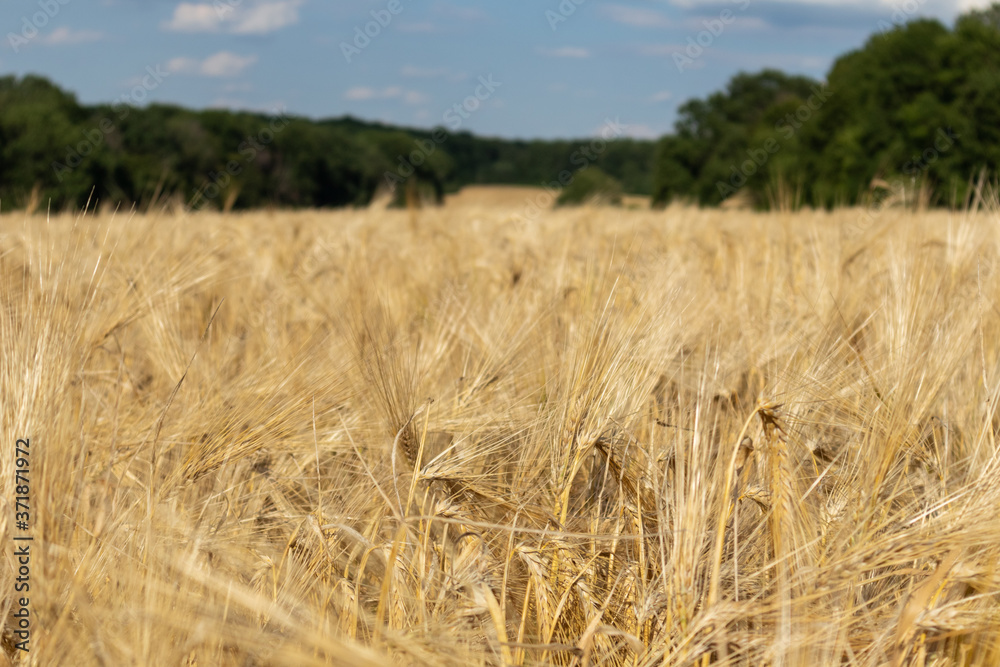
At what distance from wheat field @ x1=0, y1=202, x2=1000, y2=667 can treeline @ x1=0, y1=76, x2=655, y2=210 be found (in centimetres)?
360

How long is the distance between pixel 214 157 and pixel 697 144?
914 inches

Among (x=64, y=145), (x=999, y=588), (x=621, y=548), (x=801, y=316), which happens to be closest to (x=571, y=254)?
(x=801, y=316)

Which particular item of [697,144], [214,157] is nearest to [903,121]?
[697,144]

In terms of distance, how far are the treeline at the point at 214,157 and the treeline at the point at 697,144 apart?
88mm

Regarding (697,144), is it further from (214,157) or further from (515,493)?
(515,493)

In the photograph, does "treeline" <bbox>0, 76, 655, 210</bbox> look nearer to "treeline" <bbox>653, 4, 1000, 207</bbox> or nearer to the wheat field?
the wheat field

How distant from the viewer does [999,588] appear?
2.96ft

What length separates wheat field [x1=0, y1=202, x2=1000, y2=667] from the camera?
85cm

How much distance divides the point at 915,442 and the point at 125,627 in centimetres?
117

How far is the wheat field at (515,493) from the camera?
0.85m

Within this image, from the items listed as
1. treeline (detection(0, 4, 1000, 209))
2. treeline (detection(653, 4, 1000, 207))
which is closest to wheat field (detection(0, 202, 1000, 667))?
treeline (detection(0, 4, 1000, 209))

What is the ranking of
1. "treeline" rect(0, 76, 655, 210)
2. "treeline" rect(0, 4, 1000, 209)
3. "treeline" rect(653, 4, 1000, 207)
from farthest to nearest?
"treeline" rect(653, 4, 1000, 207), "treeline" rect(0, 76, 655, 210), "treeline" rect(0, 4, 1000, 209)

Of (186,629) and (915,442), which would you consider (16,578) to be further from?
(915,442)

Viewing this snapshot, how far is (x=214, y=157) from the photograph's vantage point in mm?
31547
